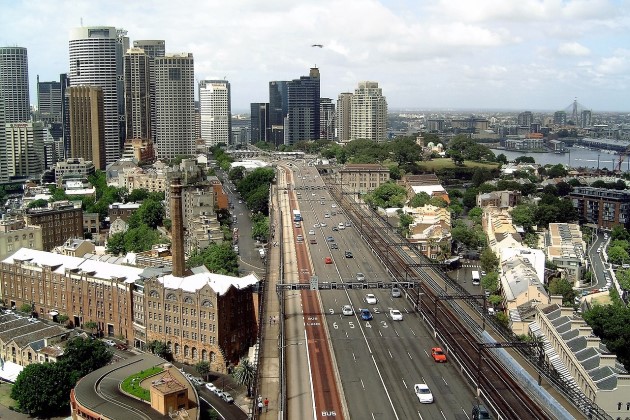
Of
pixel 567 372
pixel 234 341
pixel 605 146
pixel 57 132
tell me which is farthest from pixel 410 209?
pixel 605 146

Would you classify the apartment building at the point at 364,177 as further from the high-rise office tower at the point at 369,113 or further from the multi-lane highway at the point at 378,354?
the high-rise office tower at the point at 369,113

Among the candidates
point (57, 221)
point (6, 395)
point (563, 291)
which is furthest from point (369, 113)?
point (6, 395)

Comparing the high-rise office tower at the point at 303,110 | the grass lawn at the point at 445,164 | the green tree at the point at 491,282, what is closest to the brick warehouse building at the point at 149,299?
the green tree at the point at 491,282

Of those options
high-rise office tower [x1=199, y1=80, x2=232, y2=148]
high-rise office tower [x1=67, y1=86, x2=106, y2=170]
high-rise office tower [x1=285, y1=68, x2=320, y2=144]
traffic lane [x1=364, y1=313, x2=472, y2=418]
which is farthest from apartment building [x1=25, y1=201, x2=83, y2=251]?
high-rise office tower [x1=199, y1=80, x2=232, y2=148]

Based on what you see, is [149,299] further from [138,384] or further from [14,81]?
[14,81]

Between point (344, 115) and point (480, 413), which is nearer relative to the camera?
point (480, 413)

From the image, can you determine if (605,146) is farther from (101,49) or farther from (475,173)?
(101,49)

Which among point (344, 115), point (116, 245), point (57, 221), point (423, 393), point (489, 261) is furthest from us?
point (344, 115)
